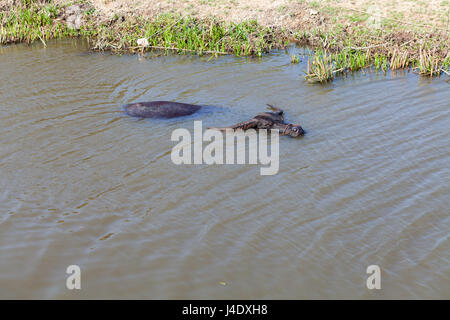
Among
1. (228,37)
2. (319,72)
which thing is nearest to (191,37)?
(228,37)

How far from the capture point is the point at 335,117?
6418 mm

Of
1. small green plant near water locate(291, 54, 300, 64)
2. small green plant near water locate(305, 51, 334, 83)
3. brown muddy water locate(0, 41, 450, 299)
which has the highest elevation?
small green plant near water locate(291, 54, 300, 64)

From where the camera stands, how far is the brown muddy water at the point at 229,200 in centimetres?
345

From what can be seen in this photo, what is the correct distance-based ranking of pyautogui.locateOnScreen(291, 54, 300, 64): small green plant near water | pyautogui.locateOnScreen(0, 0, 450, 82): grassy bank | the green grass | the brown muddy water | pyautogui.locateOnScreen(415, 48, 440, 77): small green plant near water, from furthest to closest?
1. the green grass
2. pyautogui.locateOnScreen(291, 54, 300, 64): small green plant near water
3. pyautogui.locateOnScreen(0, 0, 450, 82): grassy bank
4. pyautogui.locateOnScreen(415, 48, 440, 77): small green plant near water
5. the brown muddy water

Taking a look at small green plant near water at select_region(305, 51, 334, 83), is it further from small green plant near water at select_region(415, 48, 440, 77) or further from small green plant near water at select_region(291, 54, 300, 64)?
small green plant near water at select_region(415, 48, 440, 77)

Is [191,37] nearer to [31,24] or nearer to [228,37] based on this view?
[228,37]

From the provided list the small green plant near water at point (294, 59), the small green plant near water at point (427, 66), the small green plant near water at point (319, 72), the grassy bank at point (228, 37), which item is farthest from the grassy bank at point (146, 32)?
the small green plant near water at point (427, 66)

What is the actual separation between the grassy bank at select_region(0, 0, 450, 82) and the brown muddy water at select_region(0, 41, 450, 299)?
2.87 ft

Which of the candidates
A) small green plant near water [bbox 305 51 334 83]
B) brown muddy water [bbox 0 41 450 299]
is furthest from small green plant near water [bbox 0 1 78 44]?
small green plant near water [bbox 305 51 334 83]

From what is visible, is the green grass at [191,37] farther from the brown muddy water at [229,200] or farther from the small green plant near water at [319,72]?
the brown muddy water at [229,200]

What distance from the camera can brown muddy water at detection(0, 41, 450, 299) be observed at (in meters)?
3.45

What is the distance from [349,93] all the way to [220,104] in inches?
79.9

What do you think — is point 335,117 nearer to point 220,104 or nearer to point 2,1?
point 220,104

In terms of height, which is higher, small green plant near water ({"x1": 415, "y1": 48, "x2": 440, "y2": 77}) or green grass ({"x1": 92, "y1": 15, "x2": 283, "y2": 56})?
green grass ({"x1": 92, "y1": 15, "x2": 283, "y2": 56})
